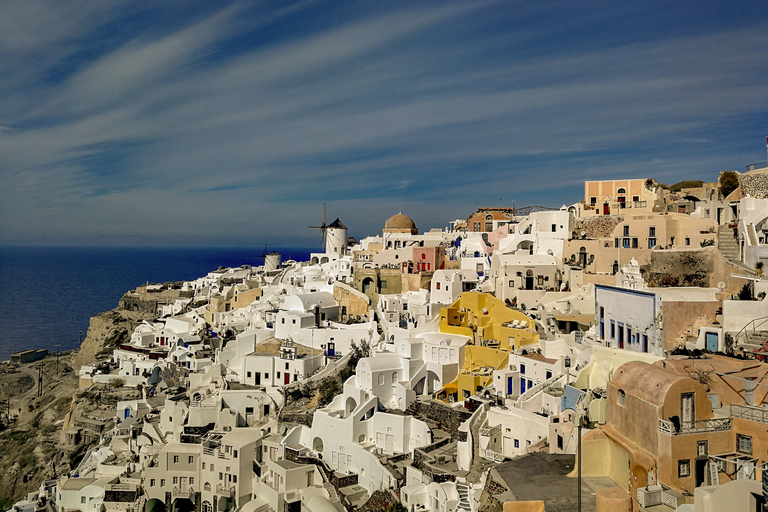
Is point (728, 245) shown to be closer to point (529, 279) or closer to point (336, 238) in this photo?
point (529, 279)

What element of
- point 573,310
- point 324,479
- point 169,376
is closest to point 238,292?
point 169,376

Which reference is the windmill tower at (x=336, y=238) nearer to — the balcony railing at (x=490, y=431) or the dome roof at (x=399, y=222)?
the dome roof at (x=399, y=222)

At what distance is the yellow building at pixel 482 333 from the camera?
23.2 metres

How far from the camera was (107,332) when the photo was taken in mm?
55094

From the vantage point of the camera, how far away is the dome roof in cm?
4781

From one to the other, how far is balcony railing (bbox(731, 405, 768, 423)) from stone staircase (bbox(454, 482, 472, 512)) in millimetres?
7295

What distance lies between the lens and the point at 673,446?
10.7m

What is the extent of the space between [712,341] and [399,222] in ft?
110

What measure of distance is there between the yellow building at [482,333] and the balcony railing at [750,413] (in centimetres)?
1208

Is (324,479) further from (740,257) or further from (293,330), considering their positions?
(740,257)

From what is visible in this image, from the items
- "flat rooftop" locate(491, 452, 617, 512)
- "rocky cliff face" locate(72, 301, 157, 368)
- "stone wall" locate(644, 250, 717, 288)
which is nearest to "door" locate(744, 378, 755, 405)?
"flat rooftop" locate(491, 452, 617, 512)

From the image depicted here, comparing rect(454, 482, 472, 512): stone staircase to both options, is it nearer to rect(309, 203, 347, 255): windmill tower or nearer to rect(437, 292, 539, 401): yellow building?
rect(437, 292, 539, 401): yellow building

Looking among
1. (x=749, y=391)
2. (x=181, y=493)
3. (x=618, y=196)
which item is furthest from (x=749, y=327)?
(x=181, y=493)

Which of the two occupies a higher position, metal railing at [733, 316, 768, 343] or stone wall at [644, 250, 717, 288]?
stone wall at [644, 250, 717, 288]
